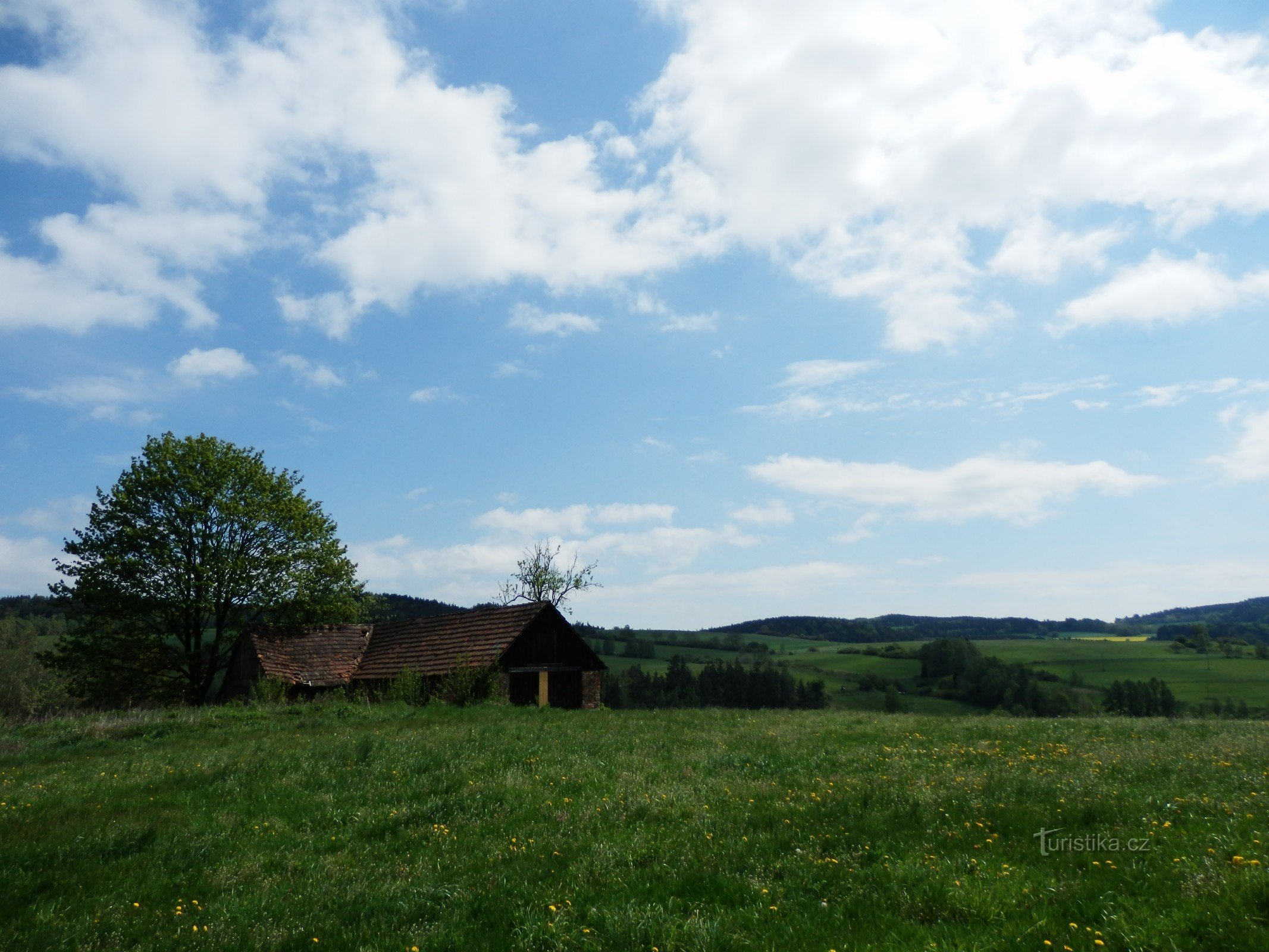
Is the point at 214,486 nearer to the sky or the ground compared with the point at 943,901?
nearer to the sky

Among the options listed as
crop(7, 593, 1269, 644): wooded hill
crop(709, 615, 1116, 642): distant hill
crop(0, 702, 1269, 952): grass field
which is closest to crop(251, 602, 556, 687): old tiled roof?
crop(0, 702, 1269, 952): grass field

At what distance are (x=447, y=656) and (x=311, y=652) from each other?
9252mm

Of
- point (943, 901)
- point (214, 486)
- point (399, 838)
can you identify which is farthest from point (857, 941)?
point (214, 486)

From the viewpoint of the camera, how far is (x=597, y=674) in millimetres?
37344

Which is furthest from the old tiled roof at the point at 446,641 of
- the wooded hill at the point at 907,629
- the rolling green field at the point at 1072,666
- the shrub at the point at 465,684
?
the wooded hill at the point at 907,629

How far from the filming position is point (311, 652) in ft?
127

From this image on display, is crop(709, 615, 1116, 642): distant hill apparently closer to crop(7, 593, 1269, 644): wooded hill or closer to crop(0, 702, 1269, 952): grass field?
crop(7, 593, 1269, 644): wooded hill

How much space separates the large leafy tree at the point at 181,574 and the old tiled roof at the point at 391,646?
1800mm

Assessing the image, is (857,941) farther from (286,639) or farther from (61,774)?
(286,639)

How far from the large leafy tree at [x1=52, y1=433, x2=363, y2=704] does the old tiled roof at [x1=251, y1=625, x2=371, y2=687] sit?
105 centimetres

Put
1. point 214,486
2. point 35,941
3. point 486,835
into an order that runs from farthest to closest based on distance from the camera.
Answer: point 214,486 → point 486,835 → point 35,941

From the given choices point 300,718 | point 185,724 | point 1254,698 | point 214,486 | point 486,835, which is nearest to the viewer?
point 486,835

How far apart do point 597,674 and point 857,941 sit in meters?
32.6

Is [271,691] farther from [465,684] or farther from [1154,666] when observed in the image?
[1154,666]
